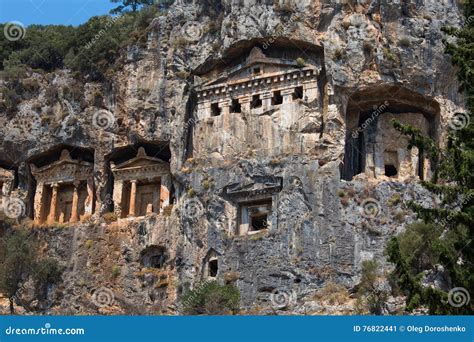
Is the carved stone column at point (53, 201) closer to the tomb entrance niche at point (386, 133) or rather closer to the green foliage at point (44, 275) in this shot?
the green foliage at point (44, 275)

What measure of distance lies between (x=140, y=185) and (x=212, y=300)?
36.7ft

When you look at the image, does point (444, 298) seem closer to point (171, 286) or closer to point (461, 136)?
point (461, 136)

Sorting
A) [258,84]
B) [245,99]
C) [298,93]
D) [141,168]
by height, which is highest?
[258,84]

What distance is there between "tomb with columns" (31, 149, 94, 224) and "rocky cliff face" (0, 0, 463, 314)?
109cm

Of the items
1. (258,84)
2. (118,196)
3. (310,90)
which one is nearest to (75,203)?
(118,196)

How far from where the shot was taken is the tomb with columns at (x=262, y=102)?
3981cm

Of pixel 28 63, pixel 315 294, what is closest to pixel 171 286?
pixel 315 294

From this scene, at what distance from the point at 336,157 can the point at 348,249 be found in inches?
167

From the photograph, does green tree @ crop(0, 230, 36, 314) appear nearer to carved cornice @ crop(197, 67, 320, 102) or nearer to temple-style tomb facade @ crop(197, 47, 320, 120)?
temple-style tomb facade @ crop(197, 47, 320, 120)

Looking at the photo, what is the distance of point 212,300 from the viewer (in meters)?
35.4

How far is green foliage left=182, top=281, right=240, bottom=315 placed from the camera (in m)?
35.3

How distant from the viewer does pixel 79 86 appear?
4622cm

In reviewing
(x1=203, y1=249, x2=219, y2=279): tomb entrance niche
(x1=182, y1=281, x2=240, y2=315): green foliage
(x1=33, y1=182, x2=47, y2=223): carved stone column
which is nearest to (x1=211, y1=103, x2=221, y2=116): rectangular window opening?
(x1=203, y1=249, x2=219, y2=279): tomb entrance niche

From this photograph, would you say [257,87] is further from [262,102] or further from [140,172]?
[140,172]
